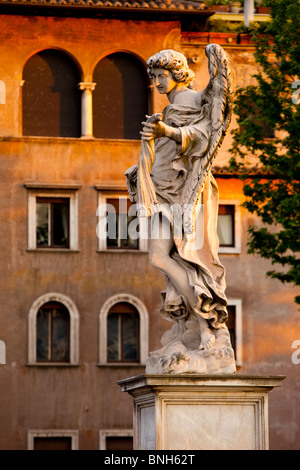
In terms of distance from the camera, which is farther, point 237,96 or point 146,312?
point 146,312

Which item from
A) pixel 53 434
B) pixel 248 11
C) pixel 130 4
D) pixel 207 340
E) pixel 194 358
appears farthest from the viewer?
pixel 248 11

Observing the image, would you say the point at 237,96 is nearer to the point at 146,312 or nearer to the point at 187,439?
the point at 146,312

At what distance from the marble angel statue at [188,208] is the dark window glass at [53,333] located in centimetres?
2755

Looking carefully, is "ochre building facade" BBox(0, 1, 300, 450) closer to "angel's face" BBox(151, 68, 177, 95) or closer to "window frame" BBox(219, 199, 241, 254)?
"window frame" BBox(219, 199, 241, 254)

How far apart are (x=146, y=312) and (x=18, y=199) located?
4.71 m

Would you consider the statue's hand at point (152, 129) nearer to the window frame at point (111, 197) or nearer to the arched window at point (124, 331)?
the arched window at point (124, 331)

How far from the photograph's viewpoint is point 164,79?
14422 millimetres

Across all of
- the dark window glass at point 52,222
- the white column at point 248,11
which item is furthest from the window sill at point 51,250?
the white column at point 248,11

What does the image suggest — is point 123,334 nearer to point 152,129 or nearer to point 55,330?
point 55,330

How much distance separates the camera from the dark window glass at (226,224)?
4319 cm

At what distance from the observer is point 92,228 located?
138 feet

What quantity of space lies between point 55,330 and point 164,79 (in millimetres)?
27644

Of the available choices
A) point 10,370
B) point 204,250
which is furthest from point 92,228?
point 204,250

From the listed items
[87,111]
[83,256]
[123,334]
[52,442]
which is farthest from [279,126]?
[52,442]
